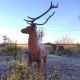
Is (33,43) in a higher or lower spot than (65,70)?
higher

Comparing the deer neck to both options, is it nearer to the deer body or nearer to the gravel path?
the deer body

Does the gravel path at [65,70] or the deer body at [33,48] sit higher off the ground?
the deer body at [33,48]

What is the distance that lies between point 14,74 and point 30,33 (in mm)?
4542

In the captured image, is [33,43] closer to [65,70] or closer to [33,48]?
[33,48]

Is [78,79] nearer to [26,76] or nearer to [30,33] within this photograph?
[30,33]

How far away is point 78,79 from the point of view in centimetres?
1148

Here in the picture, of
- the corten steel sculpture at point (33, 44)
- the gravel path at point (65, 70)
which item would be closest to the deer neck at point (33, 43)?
the corten steel sculpture at point (33, 44)

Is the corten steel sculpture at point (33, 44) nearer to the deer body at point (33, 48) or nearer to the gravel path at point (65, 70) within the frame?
the deer body at point (33, 48)

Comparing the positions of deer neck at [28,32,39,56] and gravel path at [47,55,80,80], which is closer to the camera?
deer neck at [28,32,39,56]

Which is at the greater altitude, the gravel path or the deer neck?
the deer neck

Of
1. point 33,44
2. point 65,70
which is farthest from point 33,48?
point 65,70

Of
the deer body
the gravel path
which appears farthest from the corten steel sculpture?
the gravel path

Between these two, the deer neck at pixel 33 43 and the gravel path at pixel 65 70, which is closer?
the deer neck at pixel 33 43

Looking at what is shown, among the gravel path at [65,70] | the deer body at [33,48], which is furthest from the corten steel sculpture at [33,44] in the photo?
the gravel path at [65,70]
